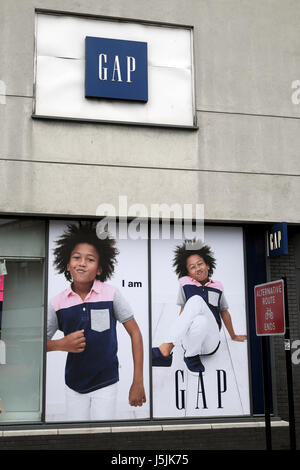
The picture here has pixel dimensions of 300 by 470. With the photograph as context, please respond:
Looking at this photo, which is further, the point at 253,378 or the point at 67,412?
the point at 253,378

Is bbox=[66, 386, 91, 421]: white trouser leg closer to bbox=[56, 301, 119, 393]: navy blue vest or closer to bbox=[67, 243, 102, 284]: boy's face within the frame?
bbox=[56, 301, 119, 393]: navy blue vest

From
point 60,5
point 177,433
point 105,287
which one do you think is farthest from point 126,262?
point 60,5

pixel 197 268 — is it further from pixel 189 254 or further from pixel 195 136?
pixel 195 136

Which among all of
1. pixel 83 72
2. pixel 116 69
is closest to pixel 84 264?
pixel 83 72

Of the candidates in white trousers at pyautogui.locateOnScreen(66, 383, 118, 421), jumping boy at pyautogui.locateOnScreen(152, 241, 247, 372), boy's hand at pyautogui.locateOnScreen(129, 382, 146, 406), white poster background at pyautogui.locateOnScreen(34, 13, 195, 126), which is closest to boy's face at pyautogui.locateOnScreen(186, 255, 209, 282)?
jumping boy at pyautogui.locateOnScreen(152, 241, 247, 372)

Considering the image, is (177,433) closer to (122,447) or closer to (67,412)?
(122,447)

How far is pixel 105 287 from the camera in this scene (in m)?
10.2

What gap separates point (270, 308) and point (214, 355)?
277 centimetres

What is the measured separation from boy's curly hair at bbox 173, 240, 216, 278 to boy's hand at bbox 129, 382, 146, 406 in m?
2.11

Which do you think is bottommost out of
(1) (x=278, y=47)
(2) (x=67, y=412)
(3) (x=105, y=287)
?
(2) (x=67, y=412)

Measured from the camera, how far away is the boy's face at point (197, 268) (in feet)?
34.7

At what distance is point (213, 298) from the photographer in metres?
10.5

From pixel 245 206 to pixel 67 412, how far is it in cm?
484

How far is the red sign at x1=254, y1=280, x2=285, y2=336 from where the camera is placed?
24.8 ft
